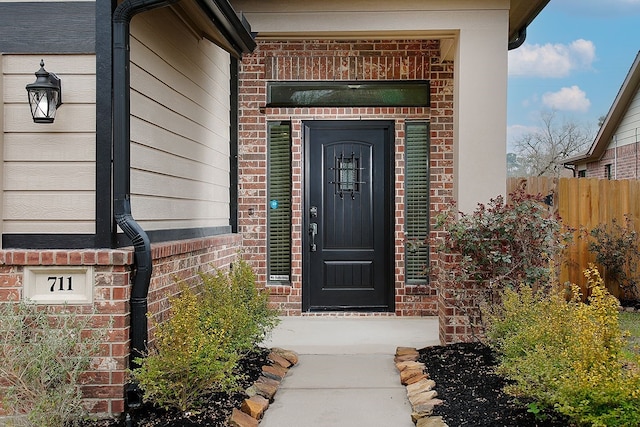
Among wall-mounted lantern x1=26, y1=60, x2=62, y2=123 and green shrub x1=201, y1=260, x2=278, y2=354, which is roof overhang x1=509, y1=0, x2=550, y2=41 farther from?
wall-mounted lantern x1=26, y1=60, x2=62, y2=123

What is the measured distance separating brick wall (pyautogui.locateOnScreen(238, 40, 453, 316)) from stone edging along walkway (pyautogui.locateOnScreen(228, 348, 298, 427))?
2.06m

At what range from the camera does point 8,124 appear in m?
3.49

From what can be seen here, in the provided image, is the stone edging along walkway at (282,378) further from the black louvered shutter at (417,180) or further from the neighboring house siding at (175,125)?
the black louvered shutter at (417,180)

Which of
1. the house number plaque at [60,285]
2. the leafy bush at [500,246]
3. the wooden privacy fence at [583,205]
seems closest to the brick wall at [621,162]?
the wooden privacy fence at [583,205]

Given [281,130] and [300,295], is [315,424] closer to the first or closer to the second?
[300,295]

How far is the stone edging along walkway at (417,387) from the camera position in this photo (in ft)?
11.6

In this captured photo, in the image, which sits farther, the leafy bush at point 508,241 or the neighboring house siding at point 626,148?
the neighboring house siding at point 626,148

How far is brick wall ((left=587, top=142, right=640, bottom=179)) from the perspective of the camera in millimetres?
12414

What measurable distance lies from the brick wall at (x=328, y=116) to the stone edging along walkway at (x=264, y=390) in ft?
6.75

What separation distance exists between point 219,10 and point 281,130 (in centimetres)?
288

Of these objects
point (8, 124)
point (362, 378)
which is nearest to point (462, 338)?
point (362, 378)

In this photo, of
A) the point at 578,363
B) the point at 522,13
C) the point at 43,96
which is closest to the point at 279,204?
the point at 522,13

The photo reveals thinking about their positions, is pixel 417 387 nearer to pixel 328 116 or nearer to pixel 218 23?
pixel 218 23

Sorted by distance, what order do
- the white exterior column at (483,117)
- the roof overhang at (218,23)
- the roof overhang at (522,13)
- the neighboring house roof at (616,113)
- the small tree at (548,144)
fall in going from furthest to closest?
1. the small tree at (548,144)
2. the neighboring house roof at (616,113)
3. the roof overhang at (522,13)
4. the white exterior column at (483,117)
5. the roof overhang at (218,23)
